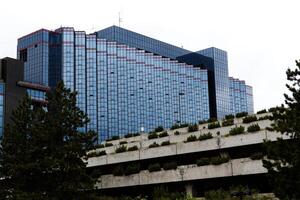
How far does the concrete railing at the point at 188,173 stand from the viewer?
4041 centimetres

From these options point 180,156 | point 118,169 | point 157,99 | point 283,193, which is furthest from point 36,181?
point 157,99

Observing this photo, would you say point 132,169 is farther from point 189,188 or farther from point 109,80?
point 109,80

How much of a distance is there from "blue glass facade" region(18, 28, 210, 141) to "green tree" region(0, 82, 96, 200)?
409ft

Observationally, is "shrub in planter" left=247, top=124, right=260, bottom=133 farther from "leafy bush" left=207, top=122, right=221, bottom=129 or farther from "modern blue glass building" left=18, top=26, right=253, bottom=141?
"modern blue glass building" left=18, top=26, right=253, bottom=141

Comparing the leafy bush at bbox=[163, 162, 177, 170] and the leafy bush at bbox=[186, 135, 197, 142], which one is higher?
the leafy bush at bbox=[186, 135, 197, 142]

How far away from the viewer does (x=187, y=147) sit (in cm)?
4612

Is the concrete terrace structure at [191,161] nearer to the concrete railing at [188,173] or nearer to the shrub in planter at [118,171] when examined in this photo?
the concrete railing at [188,173]

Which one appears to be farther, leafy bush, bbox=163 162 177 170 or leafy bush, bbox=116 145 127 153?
leafy bush, bbox=116 145 127 153

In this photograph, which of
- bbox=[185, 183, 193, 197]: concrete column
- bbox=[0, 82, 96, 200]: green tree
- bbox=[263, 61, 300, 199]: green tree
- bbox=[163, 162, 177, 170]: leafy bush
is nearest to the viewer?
bbox=[263, 61, 300, 199]: green tree

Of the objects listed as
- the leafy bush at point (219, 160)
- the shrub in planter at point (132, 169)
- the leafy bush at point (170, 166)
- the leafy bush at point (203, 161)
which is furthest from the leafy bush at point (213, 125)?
the shrub in planter at point (132, 169)

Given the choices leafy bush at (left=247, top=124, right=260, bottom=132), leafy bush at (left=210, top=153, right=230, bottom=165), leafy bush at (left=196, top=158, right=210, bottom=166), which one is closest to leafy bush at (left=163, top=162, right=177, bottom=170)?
leafy bush at (left=196, top=158, right=210, bottom=166)

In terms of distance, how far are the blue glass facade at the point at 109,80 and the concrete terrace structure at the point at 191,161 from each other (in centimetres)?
12080

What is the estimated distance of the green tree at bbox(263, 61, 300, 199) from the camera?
2502cm

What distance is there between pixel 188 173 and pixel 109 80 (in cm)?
14082
